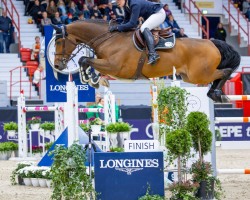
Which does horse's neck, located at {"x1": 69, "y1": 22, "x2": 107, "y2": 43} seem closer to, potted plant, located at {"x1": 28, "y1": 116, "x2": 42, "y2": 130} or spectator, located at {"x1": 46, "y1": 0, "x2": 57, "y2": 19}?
potted plant, located at {"x1": 28, "y1": 116, "x2": 42, "y2": 130}

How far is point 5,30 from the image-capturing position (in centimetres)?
2377

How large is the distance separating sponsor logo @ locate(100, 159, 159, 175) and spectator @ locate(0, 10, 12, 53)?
50.4ft

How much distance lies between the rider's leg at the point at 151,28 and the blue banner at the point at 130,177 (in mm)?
2131

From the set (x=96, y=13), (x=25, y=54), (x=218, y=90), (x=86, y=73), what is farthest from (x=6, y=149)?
(x=96, y=13)

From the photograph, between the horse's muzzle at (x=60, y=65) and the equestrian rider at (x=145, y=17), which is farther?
the horse's muzzle at (x=60, y=65)

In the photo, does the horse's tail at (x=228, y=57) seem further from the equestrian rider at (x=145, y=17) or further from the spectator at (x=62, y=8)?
the spectator at (x=62, y=8)

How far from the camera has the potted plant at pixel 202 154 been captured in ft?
30.7

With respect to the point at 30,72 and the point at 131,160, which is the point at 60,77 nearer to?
the point at 131,160

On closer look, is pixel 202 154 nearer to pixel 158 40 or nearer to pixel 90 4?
pixel 158 40

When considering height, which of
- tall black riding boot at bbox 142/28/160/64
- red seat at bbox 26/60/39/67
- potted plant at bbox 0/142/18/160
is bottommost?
potted plant at bbox 0/142/18/160

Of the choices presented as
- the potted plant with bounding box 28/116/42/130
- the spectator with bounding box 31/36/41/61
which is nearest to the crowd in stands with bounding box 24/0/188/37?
the spectator with bounding box 31/36/41/61

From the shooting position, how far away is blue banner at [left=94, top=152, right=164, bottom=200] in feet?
28.9

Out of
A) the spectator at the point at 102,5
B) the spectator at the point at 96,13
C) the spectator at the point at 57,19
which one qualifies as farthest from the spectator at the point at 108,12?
the spectator at the point at 57,19

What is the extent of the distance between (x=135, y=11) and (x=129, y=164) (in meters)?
2.59
